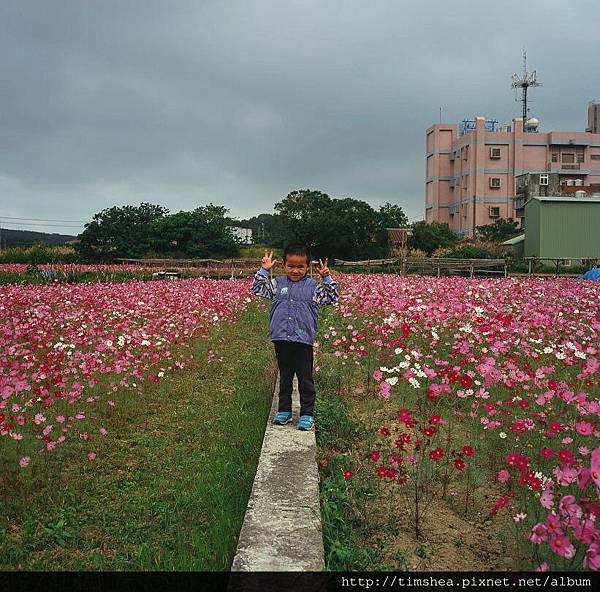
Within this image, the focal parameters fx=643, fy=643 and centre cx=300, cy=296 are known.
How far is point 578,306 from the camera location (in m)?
9.76

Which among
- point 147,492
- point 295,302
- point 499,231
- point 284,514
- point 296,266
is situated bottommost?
point 147,492

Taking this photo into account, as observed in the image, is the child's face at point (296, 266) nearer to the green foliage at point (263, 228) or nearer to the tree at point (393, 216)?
the tree at point (393, 216)

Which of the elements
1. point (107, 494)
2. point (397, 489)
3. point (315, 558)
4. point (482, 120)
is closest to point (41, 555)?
point (107, 494)

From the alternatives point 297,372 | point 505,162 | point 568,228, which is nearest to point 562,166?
point 505,162

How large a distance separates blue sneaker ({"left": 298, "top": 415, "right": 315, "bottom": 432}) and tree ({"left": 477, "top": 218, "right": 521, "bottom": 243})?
49.7 metres

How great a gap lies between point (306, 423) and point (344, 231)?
4104 cm

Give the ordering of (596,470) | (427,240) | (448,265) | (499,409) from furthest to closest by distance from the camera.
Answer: (427,240) < (448,265) < (499,409) < (596,470)

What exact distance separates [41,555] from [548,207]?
38.1 meters

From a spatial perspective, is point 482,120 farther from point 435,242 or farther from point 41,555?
point 41,555

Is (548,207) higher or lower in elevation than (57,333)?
higher

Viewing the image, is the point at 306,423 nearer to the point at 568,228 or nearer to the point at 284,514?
the point at 284,514

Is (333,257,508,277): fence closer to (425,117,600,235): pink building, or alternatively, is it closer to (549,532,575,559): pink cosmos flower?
(549,532,575,559): pink cosmos flower

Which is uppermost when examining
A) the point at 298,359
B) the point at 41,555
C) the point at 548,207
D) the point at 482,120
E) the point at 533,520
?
the point at 482,120

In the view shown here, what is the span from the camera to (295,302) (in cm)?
486
